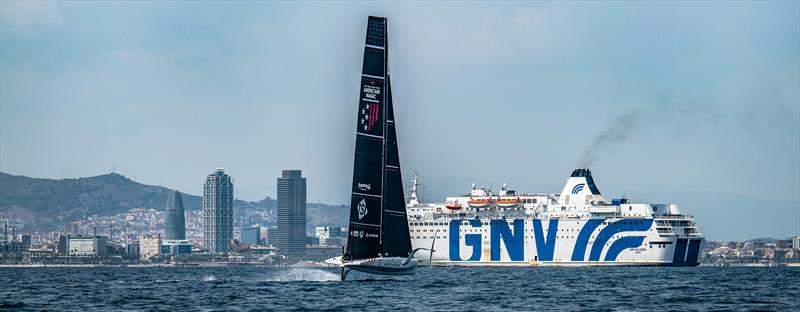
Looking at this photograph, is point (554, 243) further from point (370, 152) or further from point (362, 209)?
point (370, 152)

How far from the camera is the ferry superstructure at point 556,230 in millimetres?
118500

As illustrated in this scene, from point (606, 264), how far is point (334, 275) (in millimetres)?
51531

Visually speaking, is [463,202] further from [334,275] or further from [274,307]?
[274,307]

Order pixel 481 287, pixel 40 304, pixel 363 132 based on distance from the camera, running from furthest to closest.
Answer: pixel 481 287, pixel 363 132, pixel 40 304

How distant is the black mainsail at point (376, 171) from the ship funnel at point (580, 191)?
213ft

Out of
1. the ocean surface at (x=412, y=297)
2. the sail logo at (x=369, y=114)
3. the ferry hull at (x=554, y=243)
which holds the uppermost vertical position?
the sail logo at (x=369, y=114)

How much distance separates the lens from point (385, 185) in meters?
59.7

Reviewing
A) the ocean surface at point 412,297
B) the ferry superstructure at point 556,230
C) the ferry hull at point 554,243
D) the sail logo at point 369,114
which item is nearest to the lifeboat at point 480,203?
the ferry superstructure at point 556,230

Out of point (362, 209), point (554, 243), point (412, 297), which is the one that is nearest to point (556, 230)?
point (554, 243)

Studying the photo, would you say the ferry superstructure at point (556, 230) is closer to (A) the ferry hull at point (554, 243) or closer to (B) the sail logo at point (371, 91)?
(A) the ferry hull at point (554, 243)

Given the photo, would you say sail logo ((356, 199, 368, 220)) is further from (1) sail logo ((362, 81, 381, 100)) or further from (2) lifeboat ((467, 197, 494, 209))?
(2) lifeboat ((467, 197, 494, 209))

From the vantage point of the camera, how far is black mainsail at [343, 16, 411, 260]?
58.2m

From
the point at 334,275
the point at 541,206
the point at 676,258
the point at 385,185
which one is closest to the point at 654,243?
the point at 676,258

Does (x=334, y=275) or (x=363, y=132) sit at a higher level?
(x=363, y=132)
